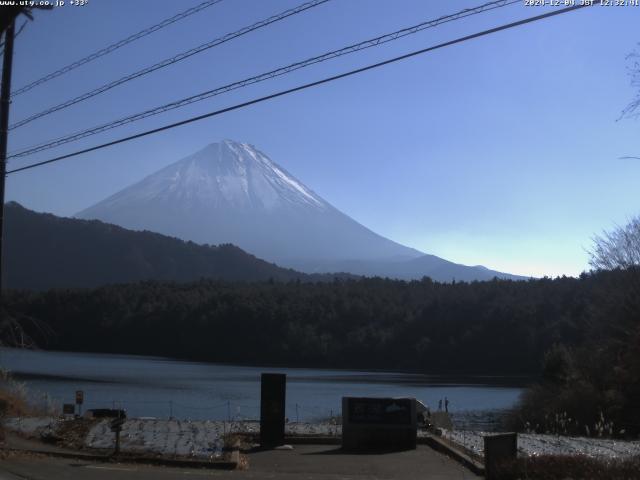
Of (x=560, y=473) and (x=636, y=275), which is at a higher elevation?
(x=636, y=275)

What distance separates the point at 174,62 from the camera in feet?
50.5

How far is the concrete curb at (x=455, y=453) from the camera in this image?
1521cm

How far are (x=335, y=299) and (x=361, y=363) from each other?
62.4 ft

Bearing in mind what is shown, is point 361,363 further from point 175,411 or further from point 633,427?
point 633,427

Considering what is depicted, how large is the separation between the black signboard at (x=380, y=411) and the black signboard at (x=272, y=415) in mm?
1530

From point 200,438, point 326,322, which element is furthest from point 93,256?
point 200,438

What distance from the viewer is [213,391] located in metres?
54.1

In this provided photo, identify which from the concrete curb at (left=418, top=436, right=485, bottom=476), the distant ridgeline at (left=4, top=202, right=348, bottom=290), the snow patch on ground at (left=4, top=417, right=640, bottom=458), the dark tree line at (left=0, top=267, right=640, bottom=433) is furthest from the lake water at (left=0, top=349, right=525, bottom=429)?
the distant ridgeline at (left=4, top=202, right=348, bottom=290)

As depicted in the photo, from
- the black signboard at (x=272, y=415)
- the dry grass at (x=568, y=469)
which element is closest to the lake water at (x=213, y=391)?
the black signboard at (x=272, y=415)

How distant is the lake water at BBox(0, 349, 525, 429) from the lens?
4094cm

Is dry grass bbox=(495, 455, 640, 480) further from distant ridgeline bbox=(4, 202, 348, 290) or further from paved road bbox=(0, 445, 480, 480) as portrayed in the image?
distant ridgeline bbox=(4, 202, 348, 290)

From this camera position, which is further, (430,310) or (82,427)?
(430,310)

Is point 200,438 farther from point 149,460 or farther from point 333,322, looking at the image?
point 333,322

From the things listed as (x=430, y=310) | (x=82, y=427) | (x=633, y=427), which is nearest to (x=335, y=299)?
(x=430, y=310)
